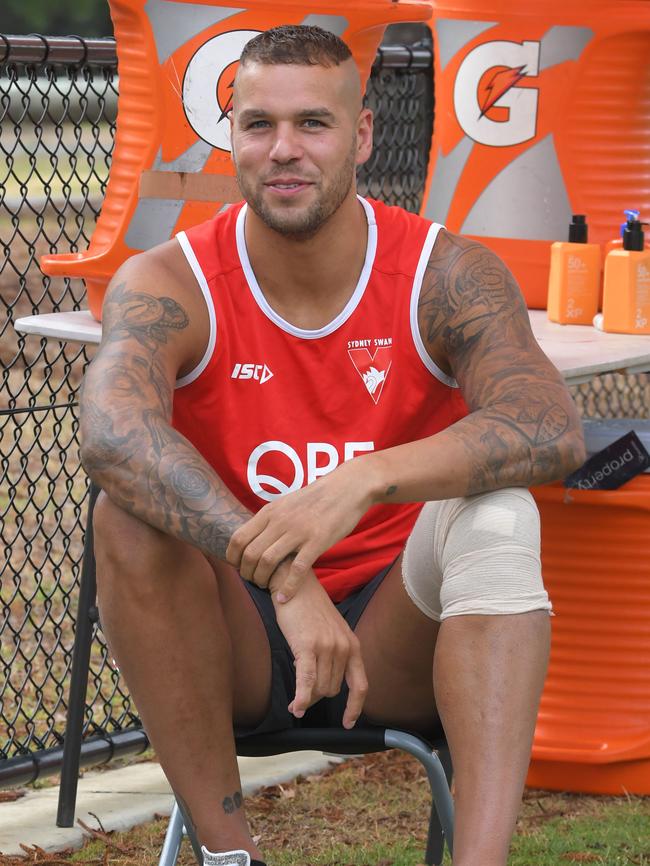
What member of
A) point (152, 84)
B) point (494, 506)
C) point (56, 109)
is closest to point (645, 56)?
point (152, 84)

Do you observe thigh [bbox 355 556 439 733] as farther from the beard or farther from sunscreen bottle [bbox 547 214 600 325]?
sunscreen bottle [bbox 547 214 600 325]

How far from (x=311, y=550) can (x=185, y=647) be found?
9.6 inches

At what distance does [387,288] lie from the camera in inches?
98.2

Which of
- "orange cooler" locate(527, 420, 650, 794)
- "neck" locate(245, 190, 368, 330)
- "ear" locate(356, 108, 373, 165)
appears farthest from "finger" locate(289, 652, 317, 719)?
"orange cooler" locate(527, 420, 650, 794)

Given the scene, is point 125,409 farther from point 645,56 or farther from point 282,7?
point 645,56

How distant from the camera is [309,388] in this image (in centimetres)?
244

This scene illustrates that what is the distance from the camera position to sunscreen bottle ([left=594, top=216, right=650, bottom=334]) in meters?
3.08

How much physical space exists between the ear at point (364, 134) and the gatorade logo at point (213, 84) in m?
0.40

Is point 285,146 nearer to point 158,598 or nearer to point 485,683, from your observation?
point 158,598

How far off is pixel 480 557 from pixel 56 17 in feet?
84.4

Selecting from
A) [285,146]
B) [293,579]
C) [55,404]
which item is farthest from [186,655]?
[55,404]

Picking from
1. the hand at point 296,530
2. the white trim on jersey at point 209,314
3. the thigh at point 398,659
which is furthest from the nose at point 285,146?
the thigh at point 398,659

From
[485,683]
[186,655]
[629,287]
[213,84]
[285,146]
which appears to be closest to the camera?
[485,683]

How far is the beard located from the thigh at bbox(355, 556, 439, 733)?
0.57m
